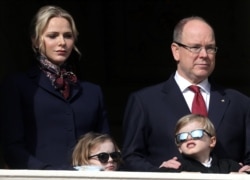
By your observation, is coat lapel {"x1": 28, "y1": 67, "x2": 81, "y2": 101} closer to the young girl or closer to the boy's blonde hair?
the young girl

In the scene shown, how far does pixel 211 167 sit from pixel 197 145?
4.9 inches

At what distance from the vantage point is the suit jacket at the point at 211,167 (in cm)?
491

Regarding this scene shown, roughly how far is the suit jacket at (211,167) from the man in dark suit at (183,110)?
0.11m

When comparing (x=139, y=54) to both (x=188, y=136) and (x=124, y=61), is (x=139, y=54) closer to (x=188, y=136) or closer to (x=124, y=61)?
(x=124, y=61)

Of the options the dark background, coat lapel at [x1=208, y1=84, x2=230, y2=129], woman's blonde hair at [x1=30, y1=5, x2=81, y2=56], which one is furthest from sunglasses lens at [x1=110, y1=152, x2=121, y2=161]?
the dark background

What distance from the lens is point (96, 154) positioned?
5000 mm

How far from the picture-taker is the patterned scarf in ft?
17.2

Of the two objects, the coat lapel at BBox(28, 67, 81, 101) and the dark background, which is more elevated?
the coat lapel at BBox(28, 67, 81, 101)

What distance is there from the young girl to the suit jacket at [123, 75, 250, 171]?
97 mm

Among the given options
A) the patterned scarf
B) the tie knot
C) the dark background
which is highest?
the patterned scarf

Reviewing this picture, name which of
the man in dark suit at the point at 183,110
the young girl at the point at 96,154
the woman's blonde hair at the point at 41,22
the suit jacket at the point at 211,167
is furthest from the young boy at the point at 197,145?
the woman's blonde hair at the point at 41,22

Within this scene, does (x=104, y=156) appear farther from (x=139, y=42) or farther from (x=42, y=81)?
(x=139, y=42)

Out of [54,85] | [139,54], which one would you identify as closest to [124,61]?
[139,54]

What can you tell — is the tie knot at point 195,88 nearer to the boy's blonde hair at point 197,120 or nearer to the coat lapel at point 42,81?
the boy's blonde hair at point 197,120
